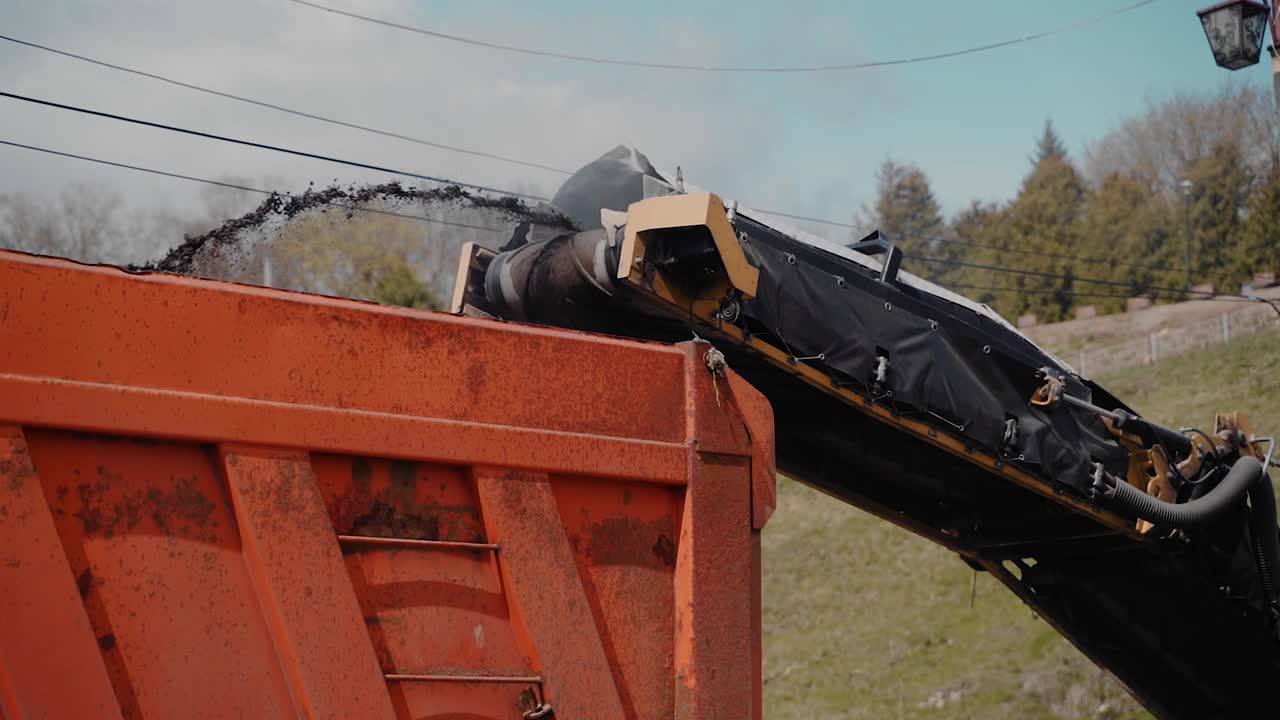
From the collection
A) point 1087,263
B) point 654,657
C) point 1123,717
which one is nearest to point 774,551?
point 1123,717

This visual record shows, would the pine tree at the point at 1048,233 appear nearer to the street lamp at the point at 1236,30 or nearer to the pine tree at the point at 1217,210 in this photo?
the pine tree at the point at 1217,210

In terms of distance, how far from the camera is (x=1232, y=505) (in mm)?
6664

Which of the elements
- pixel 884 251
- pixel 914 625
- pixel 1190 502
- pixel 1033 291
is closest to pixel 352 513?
pixel 884 251

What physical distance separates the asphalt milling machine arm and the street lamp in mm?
3505

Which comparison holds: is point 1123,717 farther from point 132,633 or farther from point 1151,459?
point 132,633

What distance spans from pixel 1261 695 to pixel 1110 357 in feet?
93.5

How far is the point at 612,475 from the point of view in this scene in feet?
11.9

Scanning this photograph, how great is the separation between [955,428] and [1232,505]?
196cm

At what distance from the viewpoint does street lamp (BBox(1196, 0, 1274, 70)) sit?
9.05 m

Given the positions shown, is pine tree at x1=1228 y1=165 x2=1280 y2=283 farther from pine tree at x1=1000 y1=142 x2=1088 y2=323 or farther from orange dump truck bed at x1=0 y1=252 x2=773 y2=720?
orange dump truck bed at x1=0 y1=252 x2=773 y2=720

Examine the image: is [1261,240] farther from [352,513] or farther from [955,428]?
[352,513]

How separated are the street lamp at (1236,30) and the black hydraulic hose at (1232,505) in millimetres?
3790

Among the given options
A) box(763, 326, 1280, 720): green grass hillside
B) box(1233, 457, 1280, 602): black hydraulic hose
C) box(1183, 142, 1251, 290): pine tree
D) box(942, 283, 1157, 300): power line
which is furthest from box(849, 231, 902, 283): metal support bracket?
box(1183, 142, 1251, 290): pine tree

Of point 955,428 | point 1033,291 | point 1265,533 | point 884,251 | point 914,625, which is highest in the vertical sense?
point 884,251
